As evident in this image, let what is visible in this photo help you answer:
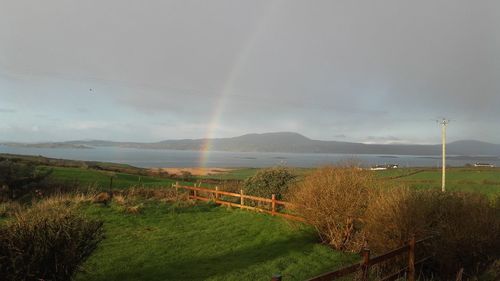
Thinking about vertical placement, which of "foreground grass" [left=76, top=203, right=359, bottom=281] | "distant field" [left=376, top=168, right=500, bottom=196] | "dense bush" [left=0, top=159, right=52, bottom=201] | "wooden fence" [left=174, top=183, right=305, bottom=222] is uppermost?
"dense bush" [left=0, top=159, right=52, bottom=201]

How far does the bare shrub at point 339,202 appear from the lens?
1227cm

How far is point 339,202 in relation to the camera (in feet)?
40.5

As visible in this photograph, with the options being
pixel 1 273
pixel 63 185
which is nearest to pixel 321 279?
pixel 1 273

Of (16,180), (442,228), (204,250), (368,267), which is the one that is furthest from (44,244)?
(16,180)

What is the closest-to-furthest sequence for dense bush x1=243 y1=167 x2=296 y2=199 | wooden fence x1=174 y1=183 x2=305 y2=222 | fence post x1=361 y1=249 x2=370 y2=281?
fence post x1=361 y1=249 x2=370 y2=281
wooden fence x1=174 y1=183 x2=305 y2=222
dense bush x1=243 y1=167 x2=296 y2=199

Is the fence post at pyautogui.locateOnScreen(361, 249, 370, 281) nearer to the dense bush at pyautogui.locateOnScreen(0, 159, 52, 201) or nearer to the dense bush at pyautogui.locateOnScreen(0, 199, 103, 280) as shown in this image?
the dense bush at pyautogui.locateOnScreen(0, 199, 103, 280)

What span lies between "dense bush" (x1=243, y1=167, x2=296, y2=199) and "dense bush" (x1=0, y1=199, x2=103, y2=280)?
1452cm

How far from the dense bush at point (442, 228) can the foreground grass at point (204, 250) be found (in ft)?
6.10

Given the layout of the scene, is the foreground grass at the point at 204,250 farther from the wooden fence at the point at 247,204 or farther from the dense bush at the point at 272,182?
the dense bush at the point at 272,182

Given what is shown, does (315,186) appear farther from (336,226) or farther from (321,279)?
(321,279)

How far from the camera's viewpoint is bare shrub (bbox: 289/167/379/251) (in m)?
12.3

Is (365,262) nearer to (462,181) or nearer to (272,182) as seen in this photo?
(272,182)

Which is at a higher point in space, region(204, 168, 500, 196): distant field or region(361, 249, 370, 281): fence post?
region(361, 249, 370, 281): fence post

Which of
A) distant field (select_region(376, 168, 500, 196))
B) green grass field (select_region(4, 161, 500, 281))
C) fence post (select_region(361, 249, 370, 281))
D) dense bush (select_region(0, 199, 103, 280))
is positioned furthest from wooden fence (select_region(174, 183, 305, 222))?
distant field (select_region(376, 168, 500, 196))
